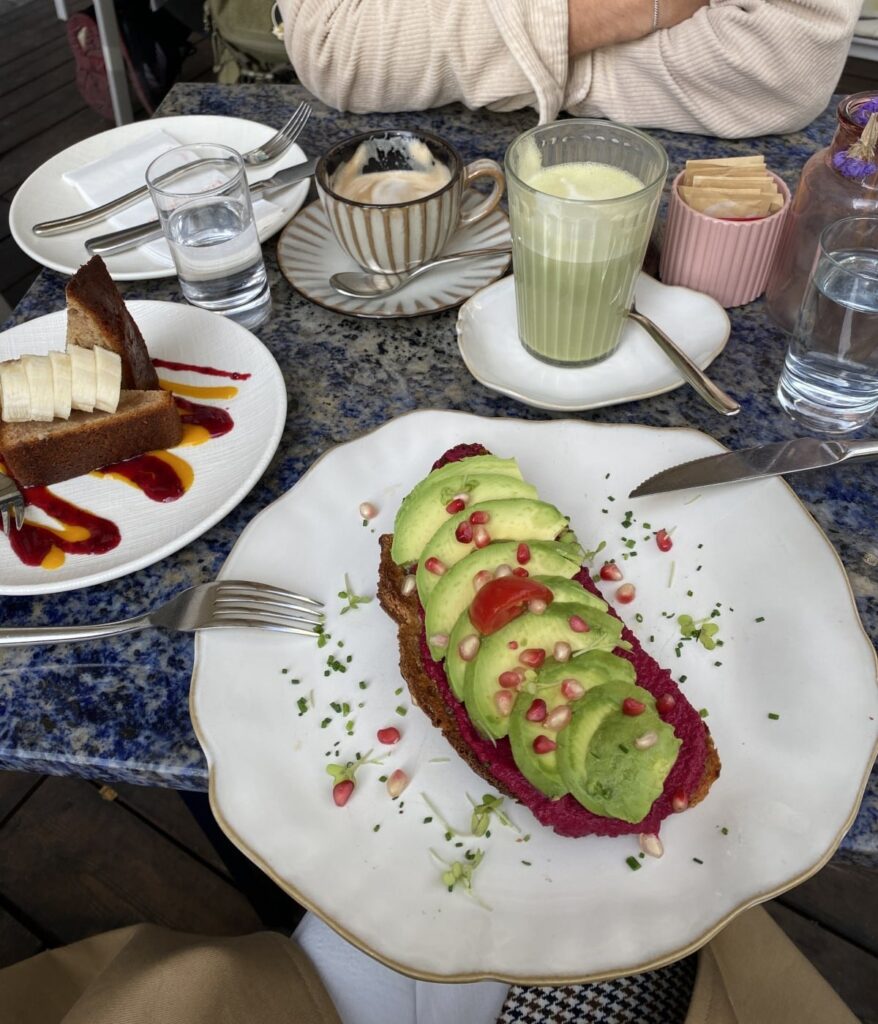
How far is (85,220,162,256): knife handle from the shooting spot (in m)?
1.44

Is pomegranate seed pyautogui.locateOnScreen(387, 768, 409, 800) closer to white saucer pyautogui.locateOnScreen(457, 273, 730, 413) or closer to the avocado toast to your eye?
the avocado toast

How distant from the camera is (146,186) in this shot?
62.4 inches

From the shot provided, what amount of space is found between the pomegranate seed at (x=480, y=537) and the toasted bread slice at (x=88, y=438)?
0.51m

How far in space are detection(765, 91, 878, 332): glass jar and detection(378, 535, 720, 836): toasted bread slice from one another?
27.4 inches

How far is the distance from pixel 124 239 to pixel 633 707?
124 centimetres

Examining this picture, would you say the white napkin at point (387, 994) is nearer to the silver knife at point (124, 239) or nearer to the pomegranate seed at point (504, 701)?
the pomegranate seed at point (504, 701)

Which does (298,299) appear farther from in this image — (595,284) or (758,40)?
(758,40)

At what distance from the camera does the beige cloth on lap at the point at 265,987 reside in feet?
3.09

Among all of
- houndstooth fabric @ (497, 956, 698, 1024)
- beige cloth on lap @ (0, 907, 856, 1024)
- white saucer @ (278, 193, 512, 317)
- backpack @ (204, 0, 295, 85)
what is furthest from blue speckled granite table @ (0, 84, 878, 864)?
backpack @ (204, 0, 295, 85)

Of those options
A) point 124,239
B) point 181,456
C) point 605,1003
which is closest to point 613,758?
point 605,1003

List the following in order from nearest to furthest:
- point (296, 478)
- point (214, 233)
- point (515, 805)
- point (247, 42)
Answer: point (515, 805) < point (296, 478) < point (214, 233) < point (247, 42)

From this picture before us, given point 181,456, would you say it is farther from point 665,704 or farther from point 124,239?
point 665,704

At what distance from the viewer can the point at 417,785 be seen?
33.1 inches

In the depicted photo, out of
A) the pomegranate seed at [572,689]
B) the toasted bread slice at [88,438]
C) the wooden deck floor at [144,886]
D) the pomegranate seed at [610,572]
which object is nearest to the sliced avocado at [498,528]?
the pomegranate seed at [610,572]
